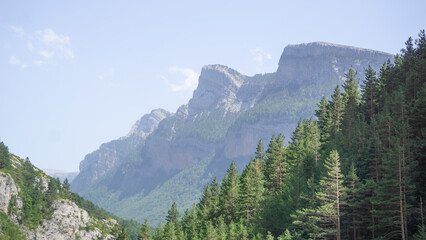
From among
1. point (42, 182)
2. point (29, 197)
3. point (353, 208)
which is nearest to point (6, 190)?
point (29, 197)


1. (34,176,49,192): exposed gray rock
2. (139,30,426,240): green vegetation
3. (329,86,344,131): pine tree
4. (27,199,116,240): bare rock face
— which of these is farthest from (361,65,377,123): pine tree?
(34,176,49,192): exposed gray rock

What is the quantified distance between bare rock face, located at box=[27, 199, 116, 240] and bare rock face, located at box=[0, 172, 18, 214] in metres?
10.9

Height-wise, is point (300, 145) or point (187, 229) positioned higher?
point (300, 145)

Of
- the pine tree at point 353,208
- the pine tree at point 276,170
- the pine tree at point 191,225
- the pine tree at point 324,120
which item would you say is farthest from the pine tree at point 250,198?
the pine tree at point 324,120

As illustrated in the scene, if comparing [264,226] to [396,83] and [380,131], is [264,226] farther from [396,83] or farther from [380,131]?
[396,83]

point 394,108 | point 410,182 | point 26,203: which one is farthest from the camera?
point 26,203

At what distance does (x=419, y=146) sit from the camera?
42.3 m

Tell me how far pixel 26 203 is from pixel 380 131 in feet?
384

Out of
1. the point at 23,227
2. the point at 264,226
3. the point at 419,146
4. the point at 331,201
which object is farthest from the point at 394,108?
the point at 23,227

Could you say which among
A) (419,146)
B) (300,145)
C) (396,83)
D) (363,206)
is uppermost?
(396,83)

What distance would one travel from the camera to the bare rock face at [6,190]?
120 metres

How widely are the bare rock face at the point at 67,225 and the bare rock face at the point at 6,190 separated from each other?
10889 mm

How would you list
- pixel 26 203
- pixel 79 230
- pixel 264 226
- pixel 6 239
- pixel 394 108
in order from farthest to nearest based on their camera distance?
pixel 79 230, pixel 26 203, pixel 6 239, pixel 264 226, pixel 394 108

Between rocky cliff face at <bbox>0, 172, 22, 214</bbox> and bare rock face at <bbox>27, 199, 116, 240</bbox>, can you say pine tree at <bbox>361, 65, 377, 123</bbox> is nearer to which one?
bare rock face at <bbox>27, 199, 116, 240</bbox>
